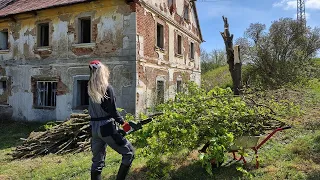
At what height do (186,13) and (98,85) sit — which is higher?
(186,13)

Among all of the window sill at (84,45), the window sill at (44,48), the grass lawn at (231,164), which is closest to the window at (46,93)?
the window sill at (44,48)

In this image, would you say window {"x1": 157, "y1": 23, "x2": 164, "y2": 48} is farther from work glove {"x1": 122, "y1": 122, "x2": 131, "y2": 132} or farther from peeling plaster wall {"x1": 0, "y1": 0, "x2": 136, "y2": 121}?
work glove {"x1": 122, "y1": 122, "x2": 131, "y2": 132}

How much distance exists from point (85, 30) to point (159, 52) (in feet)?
12.0

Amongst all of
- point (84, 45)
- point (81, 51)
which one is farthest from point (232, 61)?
point (81, 51)

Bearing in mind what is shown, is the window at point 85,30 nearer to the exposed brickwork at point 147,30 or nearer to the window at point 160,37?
the exposed brickwork at point 147,30

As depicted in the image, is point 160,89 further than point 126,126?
Yes

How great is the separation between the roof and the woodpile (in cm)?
620

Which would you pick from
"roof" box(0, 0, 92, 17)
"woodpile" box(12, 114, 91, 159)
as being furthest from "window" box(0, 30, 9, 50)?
"woodpile" box(12, 114, 91, 159)

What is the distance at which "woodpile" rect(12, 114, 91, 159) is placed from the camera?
294 inches

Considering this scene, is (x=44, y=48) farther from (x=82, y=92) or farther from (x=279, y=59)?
(x=279, y=59)

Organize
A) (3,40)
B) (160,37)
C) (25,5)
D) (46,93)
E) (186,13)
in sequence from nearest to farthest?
(46,93), (160,37), (25,5), (3,40), (186,13)

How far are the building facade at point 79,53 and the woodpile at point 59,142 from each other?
3447mm

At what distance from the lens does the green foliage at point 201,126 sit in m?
4.28

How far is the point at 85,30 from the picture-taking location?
12.8m
